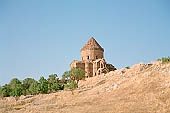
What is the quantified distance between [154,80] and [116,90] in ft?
11.6

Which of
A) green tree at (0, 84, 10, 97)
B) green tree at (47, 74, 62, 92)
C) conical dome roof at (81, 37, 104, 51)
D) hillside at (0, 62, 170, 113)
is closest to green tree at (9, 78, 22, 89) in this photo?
green tree at (0, 84, 10, 97)

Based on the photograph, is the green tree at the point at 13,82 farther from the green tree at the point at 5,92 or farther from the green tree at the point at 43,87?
the green tree at the point at 43,87

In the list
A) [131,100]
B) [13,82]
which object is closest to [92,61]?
[13,82]

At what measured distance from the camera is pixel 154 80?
2048 centimetres

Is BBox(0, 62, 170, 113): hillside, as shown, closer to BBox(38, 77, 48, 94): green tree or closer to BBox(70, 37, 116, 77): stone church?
BBox(38, 77, 48, 94): green tree

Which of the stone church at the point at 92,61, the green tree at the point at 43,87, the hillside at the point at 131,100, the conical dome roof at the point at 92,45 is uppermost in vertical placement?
the conical dome roof at the point at 92,45

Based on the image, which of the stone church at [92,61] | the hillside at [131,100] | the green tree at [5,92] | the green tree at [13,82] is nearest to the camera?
the hillside at [131,100]

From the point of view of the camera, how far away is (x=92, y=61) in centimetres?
4506

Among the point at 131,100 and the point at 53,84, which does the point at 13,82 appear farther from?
the point at 131,100

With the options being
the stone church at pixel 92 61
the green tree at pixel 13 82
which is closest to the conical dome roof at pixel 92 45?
the stone church at pixel 92 61

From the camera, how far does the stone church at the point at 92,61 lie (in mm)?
43719

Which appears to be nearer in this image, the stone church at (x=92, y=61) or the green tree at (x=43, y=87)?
the green tree at (x=43, y=87)

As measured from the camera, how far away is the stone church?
1721 inches

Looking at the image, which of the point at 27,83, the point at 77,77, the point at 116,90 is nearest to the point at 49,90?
the point at 77,77
